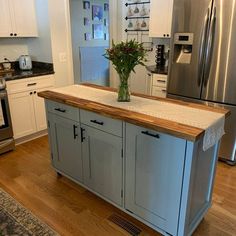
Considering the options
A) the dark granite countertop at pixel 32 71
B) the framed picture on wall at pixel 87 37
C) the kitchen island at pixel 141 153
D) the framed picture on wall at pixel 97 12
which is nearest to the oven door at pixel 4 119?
the dark granite countertop at pixel 32 71

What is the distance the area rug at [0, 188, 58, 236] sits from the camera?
6.15ft

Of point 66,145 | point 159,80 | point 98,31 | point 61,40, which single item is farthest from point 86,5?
point 66,145

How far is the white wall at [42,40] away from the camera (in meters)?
3.34

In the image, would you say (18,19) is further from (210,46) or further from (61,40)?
(210,46)

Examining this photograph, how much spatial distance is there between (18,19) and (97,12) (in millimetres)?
2574

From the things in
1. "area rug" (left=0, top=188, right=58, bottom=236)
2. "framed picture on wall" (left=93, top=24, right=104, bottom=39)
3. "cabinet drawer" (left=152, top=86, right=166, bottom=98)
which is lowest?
"area rug" (left=0, top=188, right=58, bottom=236)

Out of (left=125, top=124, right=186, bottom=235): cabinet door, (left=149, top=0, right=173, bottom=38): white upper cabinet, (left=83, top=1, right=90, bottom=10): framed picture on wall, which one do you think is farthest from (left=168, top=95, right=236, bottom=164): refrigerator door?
(left=83, top=1, right=90, bottom=10): framed picture on wall

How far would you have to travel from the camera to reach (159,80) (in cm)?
341

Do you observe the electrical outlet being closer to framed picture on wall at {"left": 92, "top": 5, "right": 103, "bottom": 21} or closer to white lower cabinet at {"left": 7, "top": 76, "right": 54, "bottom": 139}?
white lower cabinet at {"left": 7, "top": 76, "right": 54, "bottom": 139}

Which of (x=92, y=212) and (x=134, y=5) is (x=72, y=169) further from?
(x=134, y=5)

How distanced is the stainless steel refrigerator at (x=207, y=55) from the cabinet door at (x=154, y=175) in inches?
60.8

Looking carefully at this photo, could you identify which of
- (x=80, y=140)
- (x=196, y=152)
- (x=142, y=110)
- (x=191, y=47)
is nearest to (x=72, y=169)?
(x=80, y=140)

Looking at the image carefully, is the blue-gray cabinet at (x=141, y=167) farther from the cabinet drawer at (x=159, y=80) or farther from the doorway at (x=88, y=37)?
the doorway at (x=88, y=37)

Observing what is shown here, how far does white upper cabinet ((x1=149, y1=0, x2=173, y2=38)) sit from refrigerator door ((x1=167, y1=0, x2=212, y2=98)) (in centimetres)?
55
